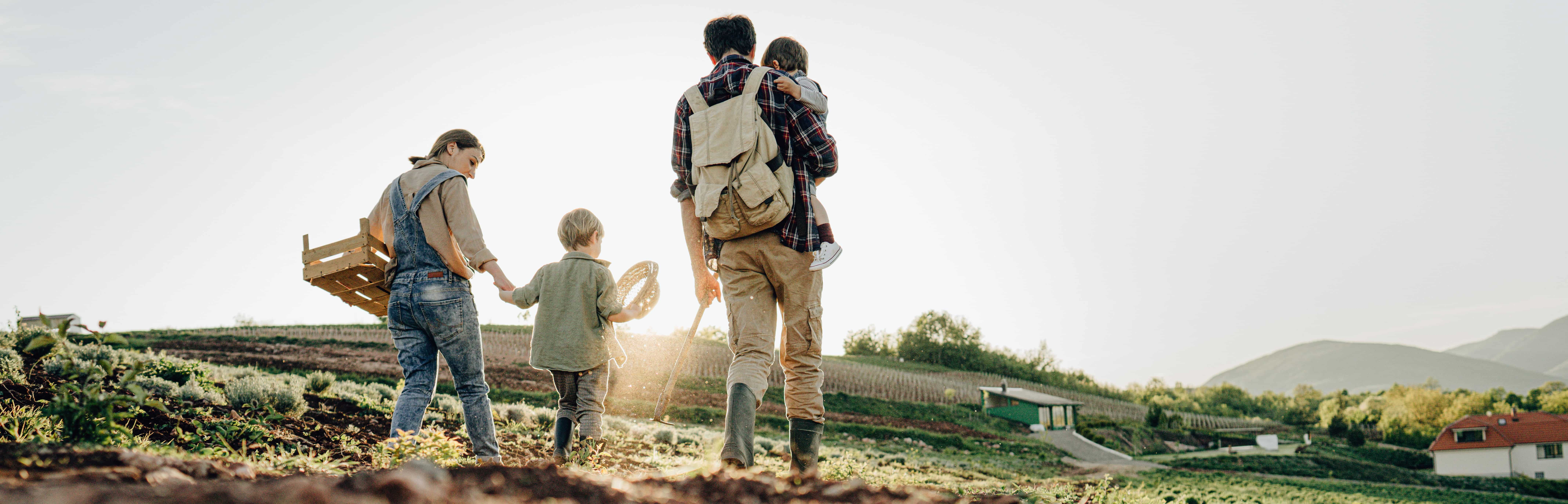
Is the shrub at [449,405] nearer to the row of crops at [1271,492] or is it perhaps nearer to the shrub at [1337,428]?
the row of crops at [1271,492]

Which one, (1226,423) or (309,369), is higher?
(309,369)

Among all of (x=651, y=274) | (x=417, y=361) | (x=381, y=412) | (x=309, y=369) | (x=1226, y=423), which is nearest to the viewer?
(x=417, y=361)

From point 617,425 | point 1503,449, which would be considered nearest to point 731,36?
point 617,425

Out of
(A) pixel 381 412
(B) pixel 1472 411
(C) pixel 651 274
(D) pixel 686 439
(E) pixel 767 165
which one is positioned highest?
(E) pixel 767 165

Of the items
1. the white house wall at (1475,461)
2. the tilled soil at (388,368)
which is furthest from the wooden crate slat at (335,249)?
the white house wall at (1475,461)

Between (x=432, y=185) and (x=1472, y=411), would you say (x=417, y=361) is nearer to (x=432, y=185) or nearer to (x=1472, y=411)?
(x=432, y=185)

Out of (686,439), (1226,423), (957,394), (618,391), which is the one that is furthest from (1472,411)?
(686,439)

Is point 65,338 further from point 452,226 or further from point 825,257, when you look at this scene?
point 825,257

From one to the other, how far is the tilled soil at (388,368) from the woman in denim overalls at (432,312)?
11338 mm

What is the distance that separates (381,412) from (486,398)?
9.81 ft

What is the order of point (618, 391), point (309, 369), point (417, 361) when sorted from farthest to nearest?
1. point (618, 391)
2. point (309, 369)
3. point (417, 361)

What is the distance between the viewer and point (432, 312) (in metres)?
3.18

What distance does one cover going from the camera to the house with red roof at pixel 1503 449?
37500 millimetres

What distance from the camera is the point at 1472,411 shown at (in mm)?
51281
